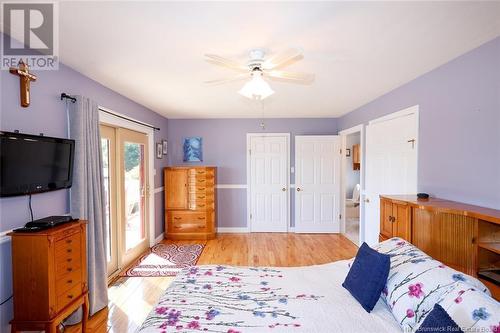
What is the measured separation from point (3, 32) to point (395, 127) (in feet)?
12.6

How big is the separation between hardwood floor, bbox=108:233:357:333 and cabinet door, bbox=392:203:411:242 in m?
1.60

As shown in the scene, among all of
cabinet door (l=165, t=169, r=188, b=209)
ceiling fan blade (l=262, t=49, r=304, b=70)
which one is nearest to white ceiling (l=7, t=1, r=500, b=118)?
ceiling fan blade (l=262, t=49, r=304, b=70)

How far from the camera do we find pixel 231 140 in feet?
16.3

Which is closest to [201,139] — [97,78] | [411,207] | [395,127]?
[97,78]

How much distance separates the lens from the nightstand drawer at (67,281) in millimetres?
1677

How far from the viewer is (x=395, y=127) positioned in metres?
3.02

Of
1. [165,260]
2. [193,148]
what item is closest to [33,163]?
[165,260]

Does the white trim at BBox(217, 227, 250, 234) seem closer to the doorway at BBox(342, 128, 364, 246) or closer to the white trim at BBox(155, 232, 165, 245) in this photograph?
the white trim at BBox(155, 232, 165, 245)

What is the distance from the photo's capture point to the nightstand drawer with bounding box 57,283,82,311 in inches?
66.1

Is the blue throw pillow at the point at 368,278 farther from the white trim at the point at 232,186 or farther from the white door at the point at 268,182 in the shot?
the white trim at the point at 232,186

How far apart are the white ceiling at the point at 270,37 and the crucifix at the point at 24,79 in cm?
32

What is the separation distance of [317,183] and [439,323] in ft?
12.9

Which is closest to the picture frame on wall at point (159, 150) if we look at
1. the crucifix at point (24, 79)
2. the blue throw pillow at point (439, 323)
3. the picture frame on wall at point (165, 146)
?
the picture frame on wall at point (165, 146)

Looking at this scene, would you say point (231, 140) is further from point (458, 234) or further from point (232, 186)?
point (458, 234)
